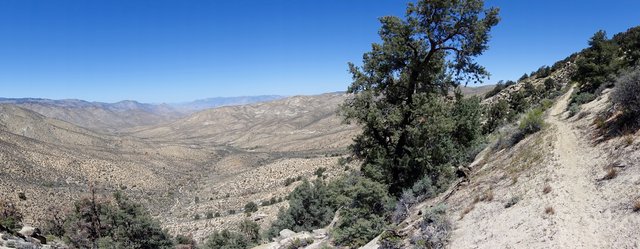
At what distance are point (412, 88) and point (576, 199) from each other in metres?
9.28

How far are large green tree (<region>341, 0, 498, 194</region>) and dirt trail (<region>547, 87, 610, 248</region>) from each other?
5248 mm

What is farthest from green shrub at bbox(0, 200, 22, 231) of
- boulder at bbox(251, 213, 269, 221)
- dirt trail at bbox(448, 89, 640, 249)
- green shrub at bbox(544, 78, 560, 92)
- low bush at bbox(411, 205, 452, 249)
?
green shrub at bbox(544, 78, 560, 92)

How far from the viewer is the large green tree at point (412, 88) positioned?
677 inches

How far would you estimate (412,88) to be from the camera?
60.2ft

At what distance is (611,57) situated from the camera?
26797mm

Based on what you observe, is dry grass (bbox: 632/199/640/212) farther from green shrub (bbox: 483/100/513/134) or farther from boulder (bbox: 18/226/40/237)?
green shrub (bbox: 483/100/513/134)

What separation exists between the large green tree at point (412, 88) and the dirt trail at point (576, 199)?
525 cm

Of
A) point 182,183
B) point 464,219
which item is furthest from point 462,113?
point 182,183

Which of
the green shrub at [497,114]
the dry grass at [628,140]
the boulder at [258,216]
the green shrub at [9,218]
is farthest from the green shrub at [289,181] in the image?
the dry grass at [628,140]

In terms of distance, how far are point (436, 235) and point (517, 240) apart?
2.13 metres

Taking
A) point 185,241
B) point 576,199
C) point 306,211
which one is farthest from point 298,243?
point 185,241

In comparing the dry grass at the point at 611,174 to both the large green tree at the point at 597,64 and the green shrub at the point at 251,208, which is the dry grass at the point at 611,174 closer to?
the large green tree at the point at 597,64

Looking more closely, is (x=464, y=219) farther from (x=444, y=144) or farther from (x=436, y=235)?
(x=444, y=144)

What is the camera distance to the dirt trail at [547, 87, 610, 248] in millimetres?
8531
